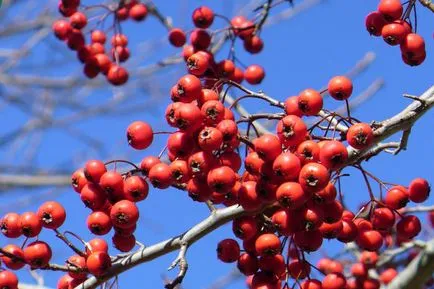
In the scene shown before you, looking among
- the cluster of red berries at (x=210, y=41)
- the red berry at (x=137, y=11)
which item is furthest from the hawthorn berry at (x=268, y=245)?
the red berry at (x=137, y=11)

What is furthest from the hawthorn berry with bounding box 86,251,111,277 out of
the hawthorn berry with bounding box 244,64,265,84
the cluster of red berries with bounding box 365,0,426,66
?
the hawthorn berry with bounding box 244,64,265,84

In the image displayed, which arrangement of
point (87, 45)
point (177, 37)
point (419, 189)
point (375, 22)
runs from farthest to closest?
point (87, 45)
point (177, 37)
point (375, 22)
point (419, 189)

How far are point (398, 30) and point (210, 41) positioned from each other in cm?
115

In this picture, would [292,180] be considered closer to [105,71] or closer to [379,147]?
[379,147]

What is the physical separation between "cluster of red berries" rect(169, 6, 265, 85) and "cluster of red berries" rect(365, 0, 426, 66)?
27.5 inches

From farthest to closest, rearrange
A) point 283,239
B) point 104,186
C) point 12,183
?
point 12,183 < point 283,239 < point 104,186

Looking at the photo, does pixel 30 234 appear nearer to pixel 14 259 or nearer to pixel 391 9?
pixel 14 259

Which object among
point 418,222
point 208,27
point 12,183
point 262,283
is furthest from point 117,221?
point 12,183

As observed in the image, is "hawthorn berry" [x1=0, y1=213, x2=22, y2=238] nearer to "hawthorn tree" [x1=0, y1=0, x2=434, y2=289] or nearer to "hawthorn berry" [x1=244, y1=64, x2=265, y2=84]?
"hawthorn tree" [x1=0, y1=0, x2=434, y2=289]

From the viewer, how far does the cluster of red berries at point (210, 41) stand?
3.15m

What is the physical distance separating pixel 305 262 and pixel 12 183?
4.67 meters

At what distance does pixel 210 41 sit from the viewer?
10.8ft

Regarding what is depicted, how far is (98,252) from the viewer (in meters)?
2.02

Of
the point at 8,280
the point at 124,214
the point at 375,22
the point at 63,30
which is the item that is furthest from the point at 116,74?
the point at 124,214
